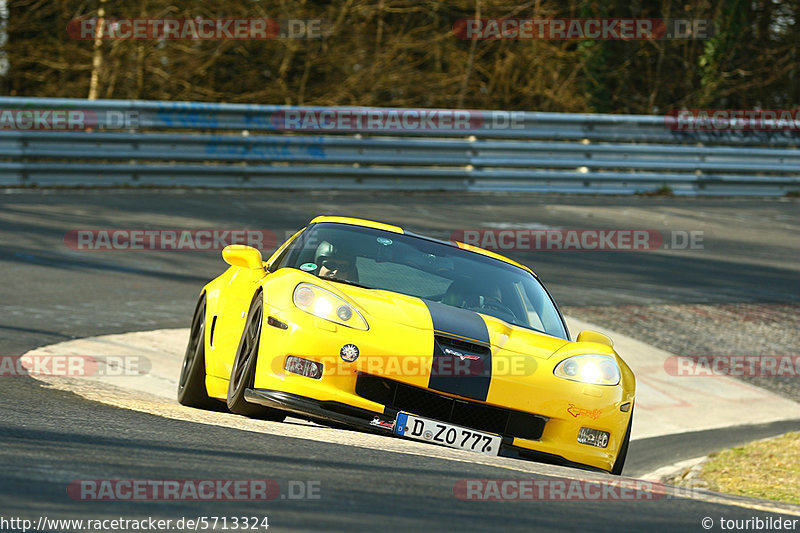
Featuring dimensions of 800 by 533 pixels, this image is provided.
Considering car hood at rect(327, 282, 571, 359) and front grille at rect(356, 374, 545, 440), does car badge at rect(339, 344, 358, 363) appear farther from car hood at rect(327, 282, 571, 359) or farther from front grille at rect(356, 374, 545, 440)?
car hood at rect(327, 282, 571, 359)

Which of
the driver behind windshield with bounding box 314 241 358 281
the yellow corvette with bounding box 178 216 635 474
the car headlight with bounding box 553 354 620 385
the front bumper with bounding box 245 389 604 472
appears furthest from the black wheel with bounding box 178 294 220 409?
the car headlight with bounding box 553 354 620 385

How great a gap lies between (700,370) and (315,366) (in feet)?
17.6

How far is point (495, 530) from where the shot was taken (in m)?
3.78

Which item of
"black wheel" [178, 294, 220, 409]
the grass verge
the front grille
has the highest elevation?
the front grille

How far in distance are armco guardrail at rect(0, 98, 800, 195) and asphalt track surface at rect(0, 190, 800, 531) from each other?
15.3 inches

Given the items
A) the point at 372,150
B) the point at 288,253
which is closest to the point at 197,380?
the point at 288,253

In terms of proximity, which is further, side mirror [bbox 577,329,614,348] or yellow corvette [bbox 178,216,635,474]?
side mirror [bbox 577,329,614,348]

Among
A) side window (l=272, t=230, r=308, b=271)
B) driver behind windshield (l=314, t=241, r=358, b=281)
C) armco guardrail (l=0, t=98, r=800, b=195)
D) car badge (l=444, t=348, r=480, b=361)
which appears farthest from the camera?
armco guardrail (l=0, t=98, r=800, b=195)

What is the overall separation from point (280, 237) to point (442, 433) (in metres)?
8.76

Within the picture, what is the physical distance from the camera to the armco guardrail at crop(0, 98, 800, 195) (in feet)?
53.0

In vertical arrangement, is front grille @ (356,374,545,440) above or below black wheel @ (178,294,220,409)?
above

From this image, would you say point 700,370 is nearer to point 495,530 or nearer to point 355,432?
point 355,432

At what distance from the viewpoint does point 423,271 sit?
6688 millimetres

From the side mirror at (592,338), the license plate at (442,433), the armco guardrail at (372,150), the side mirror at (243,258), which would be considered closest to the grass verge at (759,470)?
the side mirror at (592,338)
